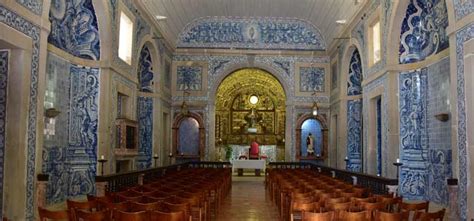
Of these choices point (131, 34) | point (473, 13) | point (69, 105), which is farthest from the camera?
point (131, 34)

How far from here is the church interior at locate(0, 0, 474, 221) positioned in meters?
8.96

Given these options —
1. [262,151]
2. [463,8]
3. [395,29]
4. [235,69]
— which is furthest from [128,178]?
[262,151]

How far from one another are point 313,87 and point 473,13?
49.9 feet

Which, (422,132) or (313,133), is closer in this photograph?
(422,132)

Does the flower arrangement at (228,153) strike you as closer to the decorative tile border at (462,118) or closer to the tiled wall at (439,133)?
the tiled wall at (439,133)

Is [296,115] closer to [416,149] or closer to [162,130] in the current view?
[162,130]

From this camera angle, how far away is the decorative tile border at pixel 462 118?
921 centimetres

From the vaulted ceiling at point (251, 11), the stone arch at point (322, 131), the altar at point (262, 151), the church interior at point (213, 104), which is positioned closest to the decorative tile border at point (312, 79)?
the church interior at point (213, 104)

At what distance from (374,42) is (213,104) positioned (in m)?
9.54

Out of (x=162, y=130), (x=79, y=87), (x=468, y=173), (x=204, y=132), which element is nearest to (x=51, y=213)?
(x=468, y=173)

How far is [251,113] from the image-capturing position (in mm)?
31438

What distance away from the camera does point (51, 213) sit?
5844 millimetres

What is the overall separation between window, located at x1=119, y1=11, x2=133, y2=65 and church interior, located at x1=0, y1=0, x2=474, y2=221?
0.07 metres

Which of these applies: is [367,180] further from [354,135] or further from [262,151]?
[262,151]
